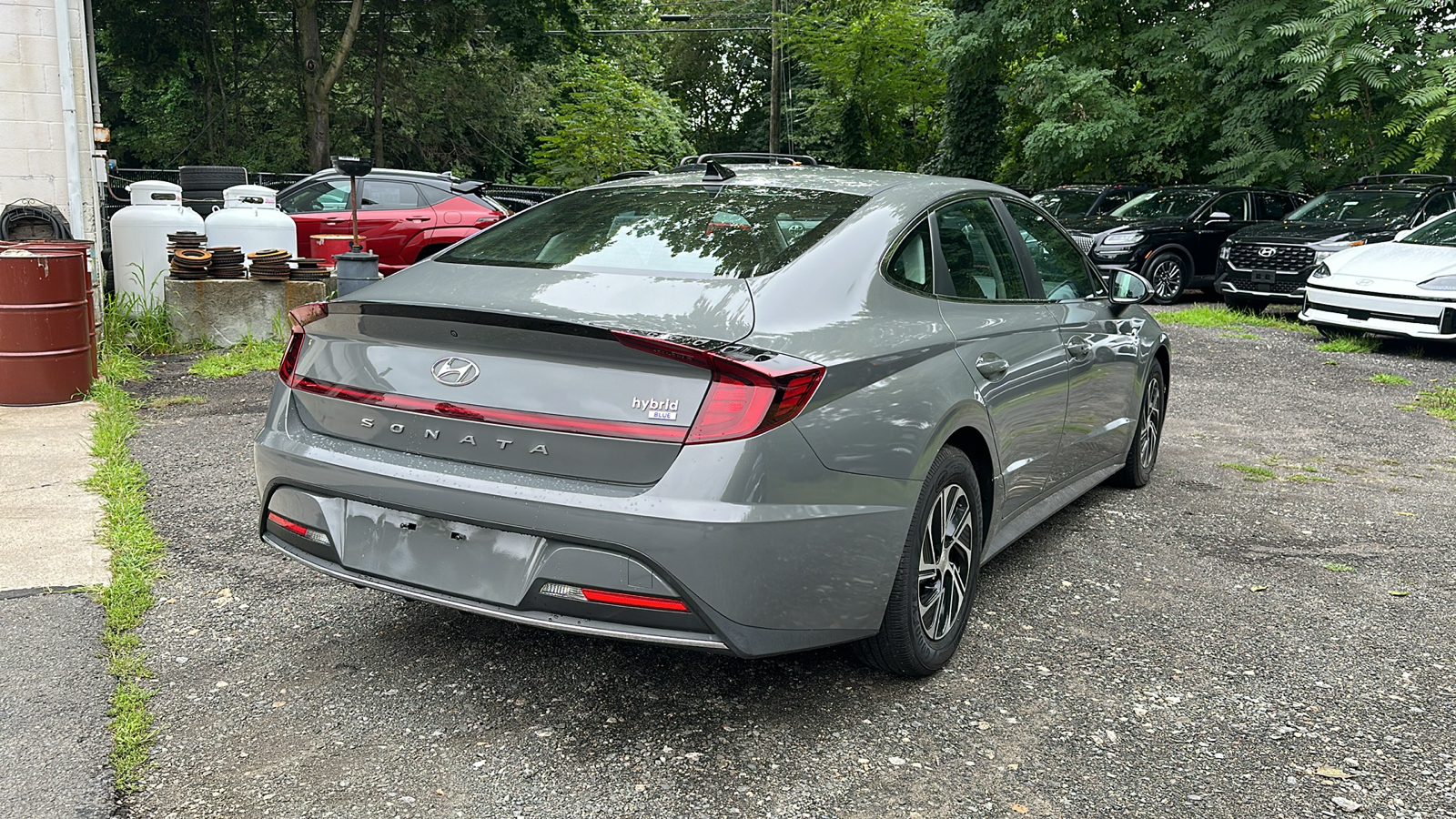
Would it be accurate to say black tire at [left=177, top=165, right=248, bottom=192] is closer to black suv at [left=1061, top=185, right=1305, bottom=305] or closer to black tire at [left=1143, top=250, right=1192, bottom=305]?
black suv at [left=1061, top=185, right=1305, bottom=305]

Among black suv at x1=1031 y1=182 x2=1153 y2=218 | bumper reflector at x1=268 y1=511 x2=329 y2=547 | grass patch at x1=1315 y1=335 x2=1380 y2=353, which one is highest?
black suv at x1=1031 y1=182 x2=1153 y2=218

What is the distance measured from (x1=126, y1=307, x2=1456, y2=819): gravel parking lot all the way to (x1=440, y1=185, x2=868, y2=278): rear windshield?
3.98 ft

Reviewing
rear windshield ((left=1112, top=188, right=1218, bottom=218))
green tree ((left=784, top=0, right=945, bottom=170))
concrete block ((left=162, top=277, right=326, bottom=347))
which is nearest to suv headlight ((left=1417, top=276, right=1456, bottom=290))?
rear windshield ((left=1112, top=188, right=1218, bottom=218))

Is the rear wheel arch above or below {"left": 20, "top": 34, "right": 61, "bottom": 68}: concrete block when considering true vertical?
below

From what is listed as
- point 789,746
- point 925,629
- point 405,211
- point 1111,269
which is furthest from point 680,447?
point 1111,269

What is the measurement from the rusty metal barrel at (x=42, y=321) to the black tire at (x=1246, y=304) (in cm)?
1251

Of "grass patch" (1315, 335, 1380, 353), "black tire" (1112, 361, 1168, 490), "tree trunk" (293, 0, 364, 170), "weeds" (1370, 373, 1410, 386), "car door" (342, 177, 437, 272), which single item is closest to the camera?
"black tire" (1112, 361, 1168, 490)

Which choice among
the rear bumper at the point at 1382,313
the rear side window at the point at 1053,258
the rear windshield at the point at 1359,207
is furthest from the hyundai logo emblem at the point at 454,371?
the rear windshield at the point at 1359,207

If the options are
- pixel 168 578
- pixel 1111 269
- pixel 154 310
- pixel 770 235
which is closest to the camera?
pixel 770 235

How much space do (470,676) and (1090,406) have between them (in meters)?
2.69

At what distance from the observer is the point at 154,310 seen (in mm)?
9875

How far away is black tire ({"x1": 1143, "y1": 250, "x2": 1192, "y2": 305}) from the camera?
15281mm

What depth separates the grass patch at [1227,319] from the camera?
1330 centimetres

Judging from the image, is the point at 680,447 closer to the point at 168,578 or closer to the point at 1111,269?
the point at 168,578
